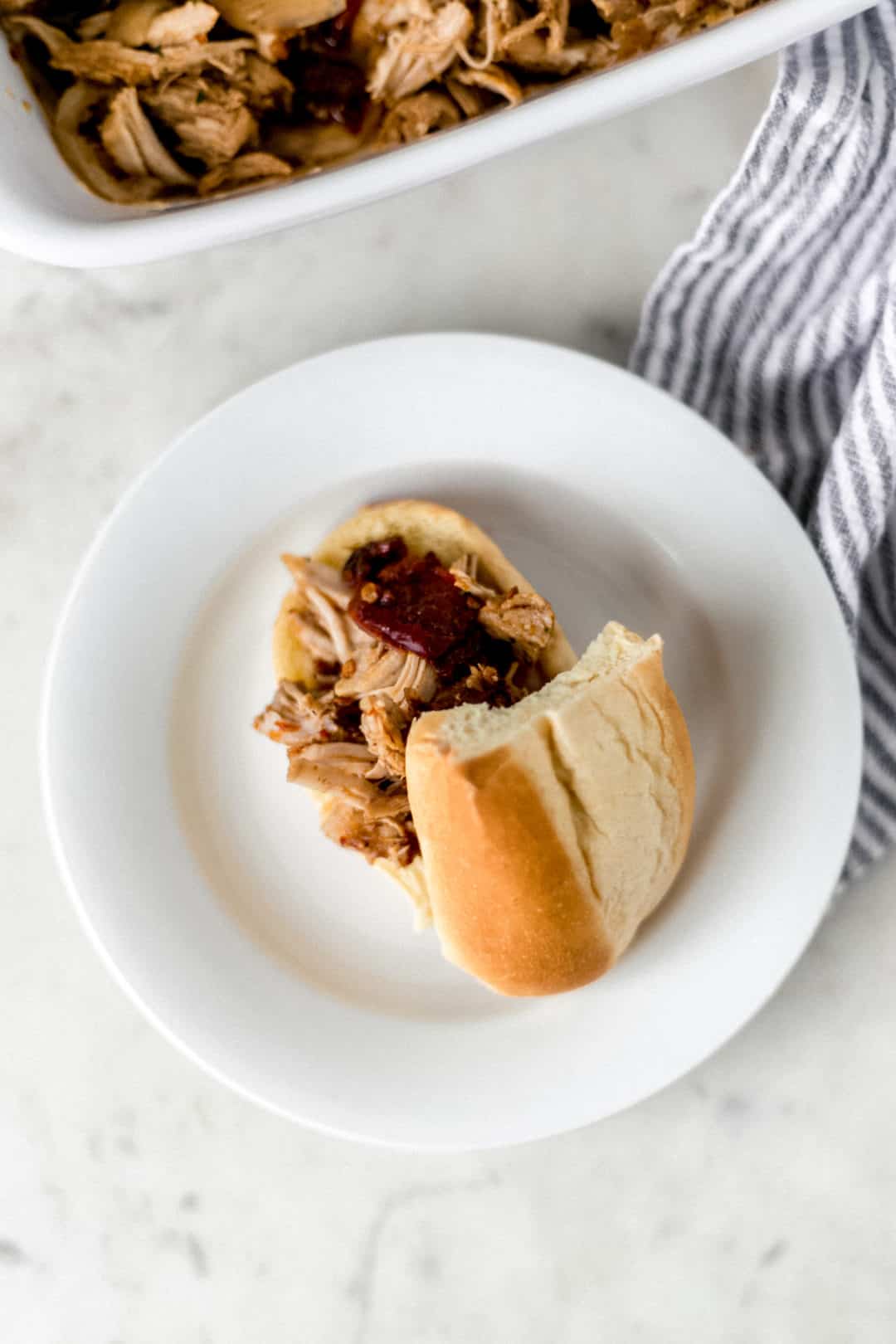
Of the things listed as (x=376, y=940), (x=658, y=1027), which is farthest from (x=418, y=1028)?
(x=658, y=1027)

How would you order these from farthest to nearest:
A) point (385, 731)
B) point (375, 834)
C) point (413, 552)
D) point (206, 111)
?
point (413, 552), point (375, 834), point (385, 731), point (206, 111)

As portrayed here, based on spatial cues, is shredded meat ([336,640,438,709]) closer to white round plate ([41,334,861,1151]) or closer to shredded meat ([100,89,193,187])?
white round plate ([41,334,861,1151])

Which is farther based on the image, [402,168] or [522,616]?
[522,616]

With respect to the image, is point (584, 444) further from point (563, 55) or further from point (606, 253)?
point (563, 55)

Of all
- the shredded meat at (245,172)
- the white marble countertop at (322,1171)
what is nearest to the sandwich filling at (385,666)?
the white marble countertop at (322,1171)

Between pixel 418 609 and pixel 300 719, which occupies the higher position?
pixel 418 609

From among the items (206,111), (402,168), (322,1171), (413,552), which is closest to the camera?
(402,168)

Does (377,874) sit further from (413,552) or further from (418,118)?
(418,118)

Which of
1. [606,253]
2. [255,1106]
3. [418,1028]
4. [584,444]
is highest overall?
[606,253]

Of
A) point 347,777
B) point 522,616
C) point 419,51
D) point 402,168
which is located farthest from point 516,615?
point 419,51
